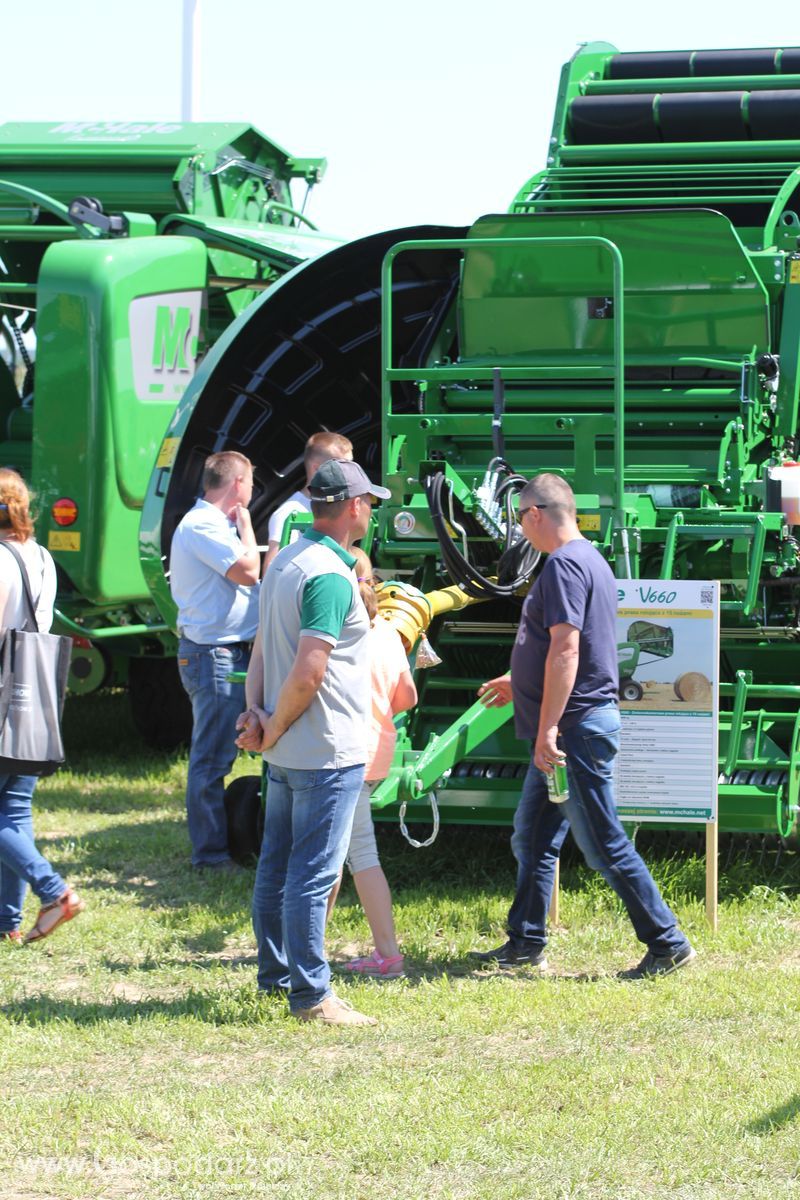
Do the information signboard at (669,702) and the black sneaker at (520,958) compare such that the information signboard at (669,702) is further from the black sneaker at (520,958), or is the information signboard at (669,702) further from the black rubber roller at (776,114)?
the black rubber roller at (776,114)

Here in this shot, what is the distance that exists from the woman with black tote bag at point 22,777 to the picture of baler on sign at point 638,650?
1.97 meters

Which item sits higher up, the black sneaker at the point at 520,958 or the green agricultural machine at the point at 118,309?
the green agricultural machine at the point at 118,309

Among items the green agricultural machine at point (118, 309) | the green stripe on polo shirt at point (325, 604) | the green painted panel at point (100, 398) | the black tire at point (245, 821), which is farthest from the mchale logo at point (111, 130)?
the green stripe on polo shirt at point (325, 604)

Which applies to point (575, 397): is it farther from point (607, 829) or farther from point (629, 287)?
point (607, 829)

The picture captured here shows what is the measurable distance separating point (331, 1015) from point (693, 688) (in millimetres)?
1765

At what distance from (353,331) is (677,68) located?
2.11 metres

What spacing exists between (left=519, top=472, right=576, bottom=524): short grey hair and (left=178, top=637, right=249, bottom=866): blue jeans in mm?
2106

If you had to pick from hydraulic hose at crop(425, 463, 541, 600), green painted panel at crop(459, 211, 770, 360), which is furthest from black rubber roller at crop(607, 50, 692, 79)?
hydraulic hose at crop(425, 463, 541, 600)

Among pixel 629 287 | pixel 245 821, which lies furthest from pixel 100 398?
pixel 629 287

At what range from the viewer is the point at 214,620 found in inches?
282

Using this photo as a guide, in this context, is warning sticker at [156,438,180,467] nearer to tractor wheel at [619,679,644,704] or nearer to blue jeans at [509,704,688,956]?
tractor wheel at [619,679,644,704]

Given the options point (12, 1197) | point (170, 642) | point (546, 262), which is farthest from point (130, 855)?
A: point (12, 1197)

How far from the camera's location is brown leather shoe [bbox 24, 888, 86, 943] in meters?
6.00

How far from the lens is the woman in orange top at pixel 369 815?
554cm
